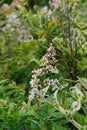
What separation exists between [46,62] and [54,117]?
0.93ft

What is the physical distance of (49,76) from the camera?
2.05 m

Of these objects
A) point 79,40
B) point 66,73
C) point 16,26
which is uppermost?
point 79,40

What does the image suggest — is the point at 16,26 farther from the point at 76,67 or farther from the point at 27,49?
the point at 76,67

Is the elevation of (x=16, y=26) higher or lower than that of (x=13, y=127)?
lower

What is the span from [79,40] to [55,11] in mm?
366

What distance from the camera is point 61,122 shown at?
1.65 metres

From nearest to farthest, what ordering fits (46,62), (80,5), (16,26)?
(46,62)
(80,5)
(16,26)

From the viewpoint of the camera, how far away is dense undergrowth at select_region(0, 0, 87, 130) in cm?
162

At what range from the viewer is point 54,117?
5.40ft

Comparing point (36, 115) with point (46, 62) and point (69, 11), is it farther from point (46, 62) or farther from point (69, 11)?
point (69, 11)

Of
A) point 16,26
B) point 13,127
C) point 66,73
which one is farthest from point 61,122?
point 16,26

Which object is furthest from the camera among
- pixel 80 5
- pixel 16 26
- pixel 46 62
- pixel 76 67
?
pixel 16 26

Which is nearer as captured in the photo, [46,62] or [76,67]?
[46,62]

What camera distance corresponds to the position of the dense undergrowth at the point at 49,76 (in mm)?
1617
